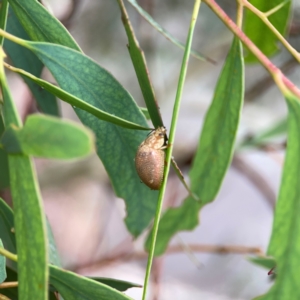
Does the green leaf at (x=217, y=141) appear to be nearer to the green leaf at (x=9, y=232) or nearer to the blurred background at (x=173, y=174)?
the green leaf at (x=9, y=232)

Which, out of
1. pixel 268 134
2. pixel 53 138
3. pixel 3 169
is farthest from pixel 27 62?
pixel 268 134

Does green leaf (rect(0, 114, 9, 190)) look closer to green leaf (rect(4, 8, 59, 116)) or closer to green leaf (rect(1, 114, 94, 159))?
green leaf (rect(4, 8, 59, 116))

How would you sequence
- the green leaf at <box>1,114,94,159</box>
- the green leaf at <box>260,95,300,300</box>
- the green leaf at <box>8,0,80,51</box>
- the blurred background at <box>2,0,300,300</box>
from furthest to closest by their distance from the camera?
1. the blurred background at <box>2,0,300,300</box>
2. the green leaf at <box>8,0,80,51</box>
3. the green leaf at <box>260,95,300,300</box>
4. the green leaf at <box>1,114,94,159</box>

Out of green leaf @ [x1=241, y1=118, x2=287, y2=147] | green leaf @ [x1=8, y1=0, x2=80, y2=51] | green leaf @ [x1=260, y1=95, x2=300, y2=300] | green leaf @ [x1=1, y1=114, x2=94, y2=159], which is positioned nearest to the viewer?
green leaf @ [x1=1, y1=114, x2=94, y2=159]

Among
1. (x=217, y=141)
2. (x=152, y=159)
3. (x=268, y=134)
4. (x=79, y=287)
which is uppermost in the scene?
Result: (x=268, y=134)

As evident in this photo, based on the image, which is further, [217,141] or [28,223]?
[217,141]

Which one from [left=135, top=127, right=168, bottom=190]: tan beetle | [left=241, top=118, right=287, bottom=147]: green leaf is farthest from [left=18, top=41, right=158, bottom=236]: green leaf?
[left=241, top=118, right=287, bottom=147]: green leaf

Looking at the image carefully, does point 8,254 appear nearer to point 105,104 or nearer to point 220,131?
point 105,104
